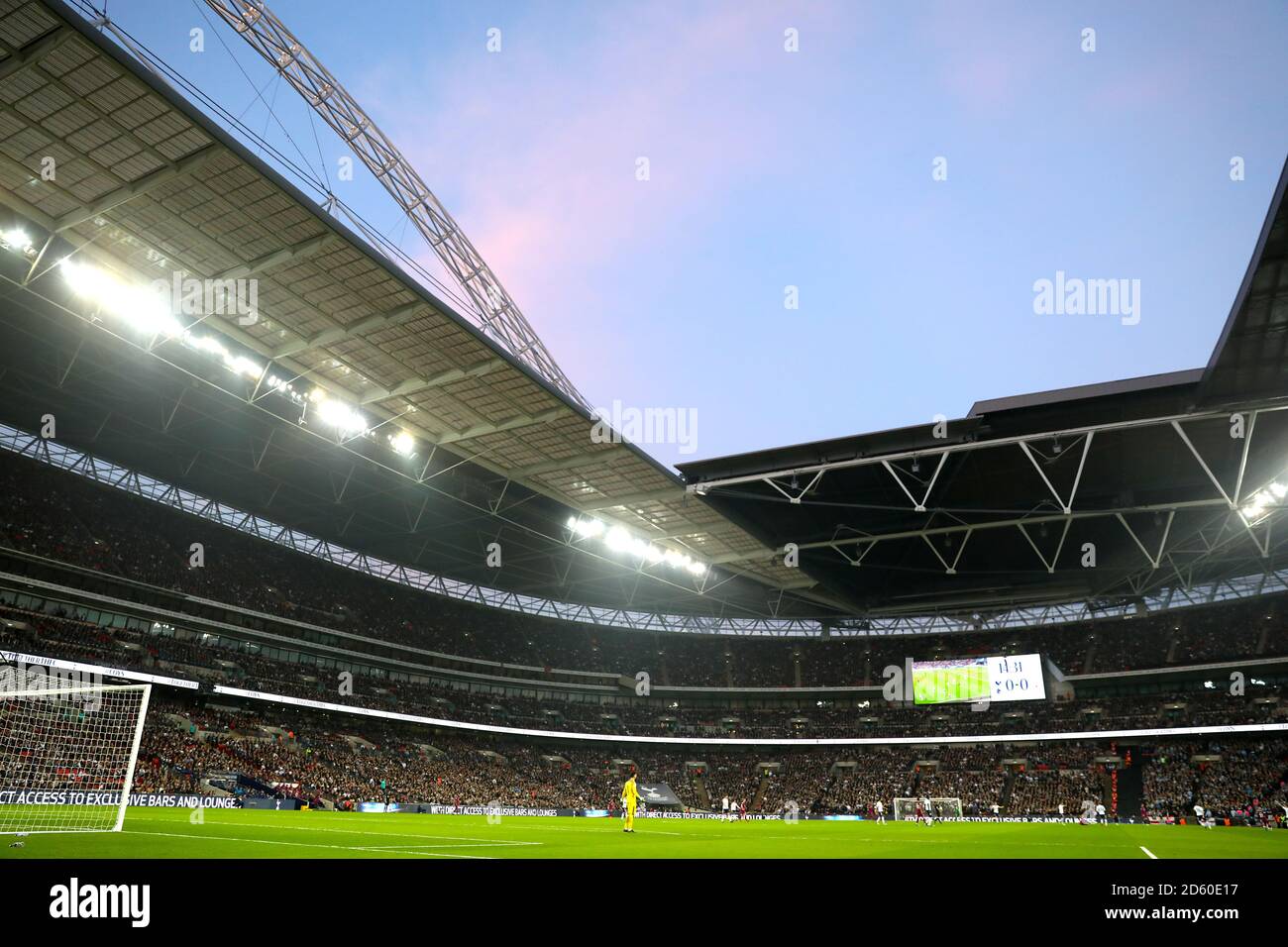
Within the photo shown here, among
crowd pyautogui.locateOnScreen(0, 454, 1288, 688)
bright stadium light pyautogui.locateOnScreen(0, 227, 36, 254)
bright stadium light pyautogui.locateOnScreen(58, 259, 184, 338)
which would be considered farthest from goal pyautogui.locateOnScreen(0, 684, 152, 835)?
crowd pyautogui.locateOnScreen(0, 454, 1288, 688)

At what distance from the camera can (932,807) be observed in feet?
160

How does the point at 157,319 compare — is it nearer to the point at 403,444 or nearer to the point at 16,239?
the point at 16,239

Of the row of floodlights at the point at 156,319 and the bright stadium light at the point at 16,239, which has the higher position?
the bright stadium light at the point at 16,239

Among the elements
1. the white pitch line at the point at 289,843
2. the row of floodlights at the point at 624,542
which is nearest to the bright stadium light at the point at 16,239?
the white pitch line at the point at 289,843

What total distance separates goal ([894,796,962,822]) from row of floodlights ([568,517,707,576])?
785 inches

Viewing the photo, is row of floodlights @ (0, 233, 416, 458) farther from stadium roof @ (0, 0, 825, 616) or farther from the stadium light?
stadium roof @ (0, 0, 825, 616)

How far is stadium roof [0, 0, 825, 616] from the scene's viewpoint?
64.4 ft

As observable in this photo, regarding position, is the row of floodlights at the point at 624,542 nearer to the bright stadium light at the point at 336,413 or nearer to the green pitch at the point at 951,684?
the bright stadium light at the point at 336,413

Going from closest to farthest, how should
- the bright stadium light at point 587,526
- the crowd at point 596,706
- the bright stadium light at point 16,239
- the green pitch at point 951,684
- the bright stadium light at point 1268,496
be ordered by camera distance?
the bright stadium light at point 16,239, the bright stadium light at point 1268,496, the crowd at point 596,706, the bright stadium light at point 587,526, the green pitch at point 951,684

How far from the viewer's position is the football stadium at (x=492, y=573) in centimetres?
2158

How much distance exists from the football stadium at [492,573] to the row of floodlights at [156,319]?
192 mm

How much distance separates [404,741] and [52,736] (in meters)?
30.3

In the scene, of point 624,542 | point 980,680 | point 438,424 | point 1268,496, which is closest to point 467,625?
point 624,542
